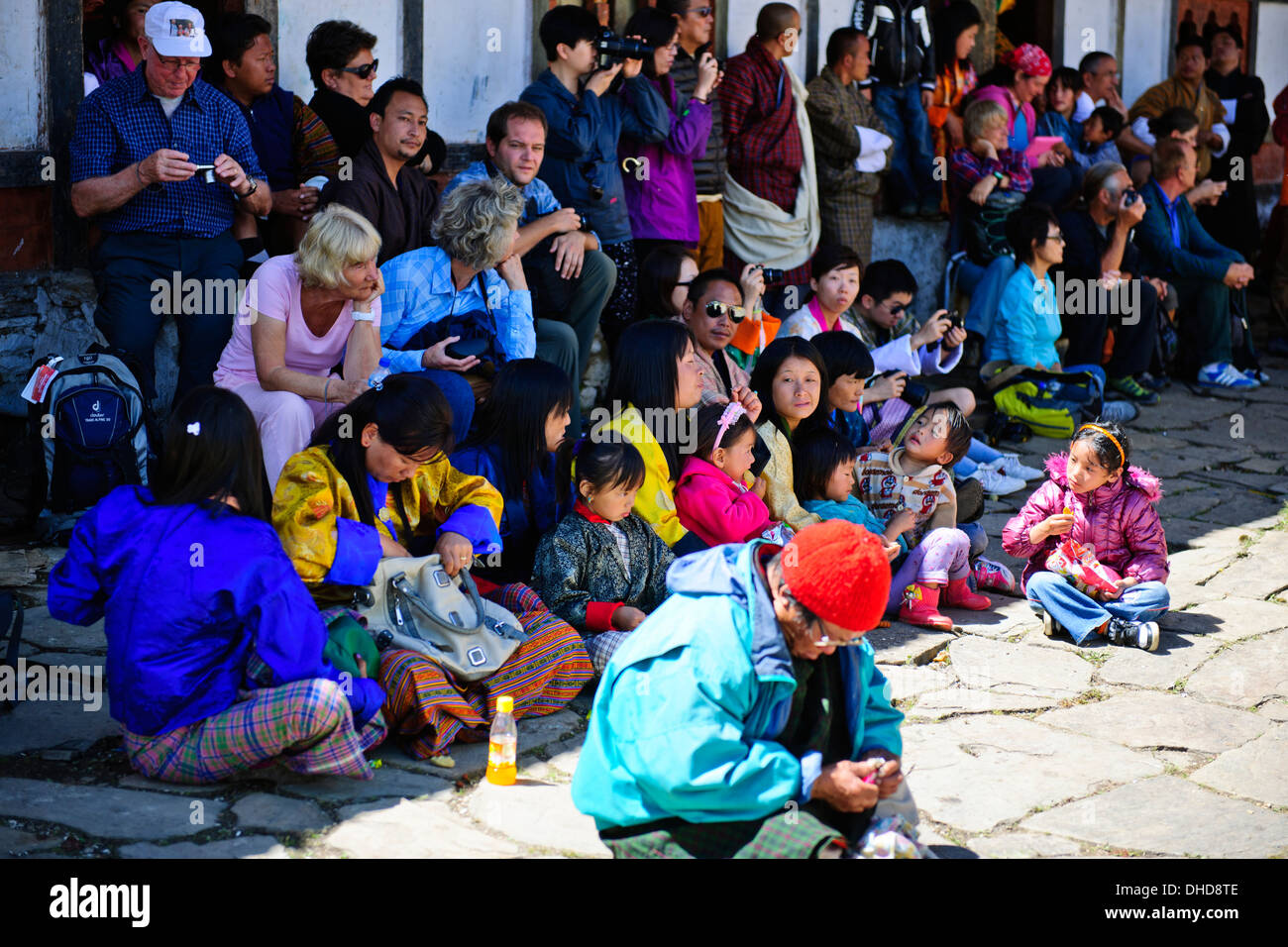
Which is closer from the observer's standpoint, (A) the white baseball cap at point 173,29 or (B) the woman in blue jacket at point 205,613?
(B) the woman in blue jacket at point 205,613

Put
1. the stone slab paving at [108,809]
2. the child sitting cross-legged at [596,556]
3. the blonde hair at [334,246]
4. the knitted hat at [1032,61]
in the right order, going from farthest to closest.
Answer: the knitted hat at [1032,61] → the blonde hair at [334,246] → the child sitting cross-legged at [596,556] → the stone slab paving at [108,809]

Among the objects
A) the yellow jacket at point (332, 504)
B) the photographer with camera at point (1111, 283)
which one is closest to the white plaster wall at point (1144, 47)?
the photographer with camera at point (1111, 283)

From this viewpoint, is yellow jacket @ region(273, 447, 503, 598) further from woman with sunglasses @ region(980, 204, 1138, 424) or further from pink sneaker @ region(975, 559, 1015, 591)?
woman with sunglasses @ region(980, 204, 1138, 424)

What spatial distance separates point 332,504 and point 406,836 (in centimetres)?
116

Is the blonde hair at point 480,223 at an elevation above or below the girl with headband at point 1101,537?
above

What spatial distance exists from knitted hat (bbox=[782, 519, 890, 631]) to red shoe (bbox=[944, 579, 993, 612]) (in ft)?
9.70

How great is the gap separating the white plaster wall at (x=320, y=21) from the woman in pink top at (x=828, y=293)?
95.4 inches

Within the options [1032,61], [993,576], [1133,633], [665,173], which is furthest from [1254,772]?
[1032,61]

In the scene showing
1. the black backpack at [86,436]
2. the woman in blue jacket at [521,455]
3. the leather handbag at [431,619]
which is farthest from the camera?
the black backpack at [86,436]

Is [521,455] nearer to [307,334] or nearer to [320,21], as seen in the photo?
[307,334]

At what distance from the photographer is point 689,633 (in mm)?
3217

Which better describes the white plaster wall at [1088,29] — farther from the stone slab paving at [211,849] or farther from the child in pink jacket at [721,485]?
the stone slab paving at [211,849]

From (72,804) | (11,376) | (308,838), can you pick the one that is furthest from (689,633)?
(11,376)

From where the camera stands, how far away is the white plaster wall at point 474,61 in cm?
768
